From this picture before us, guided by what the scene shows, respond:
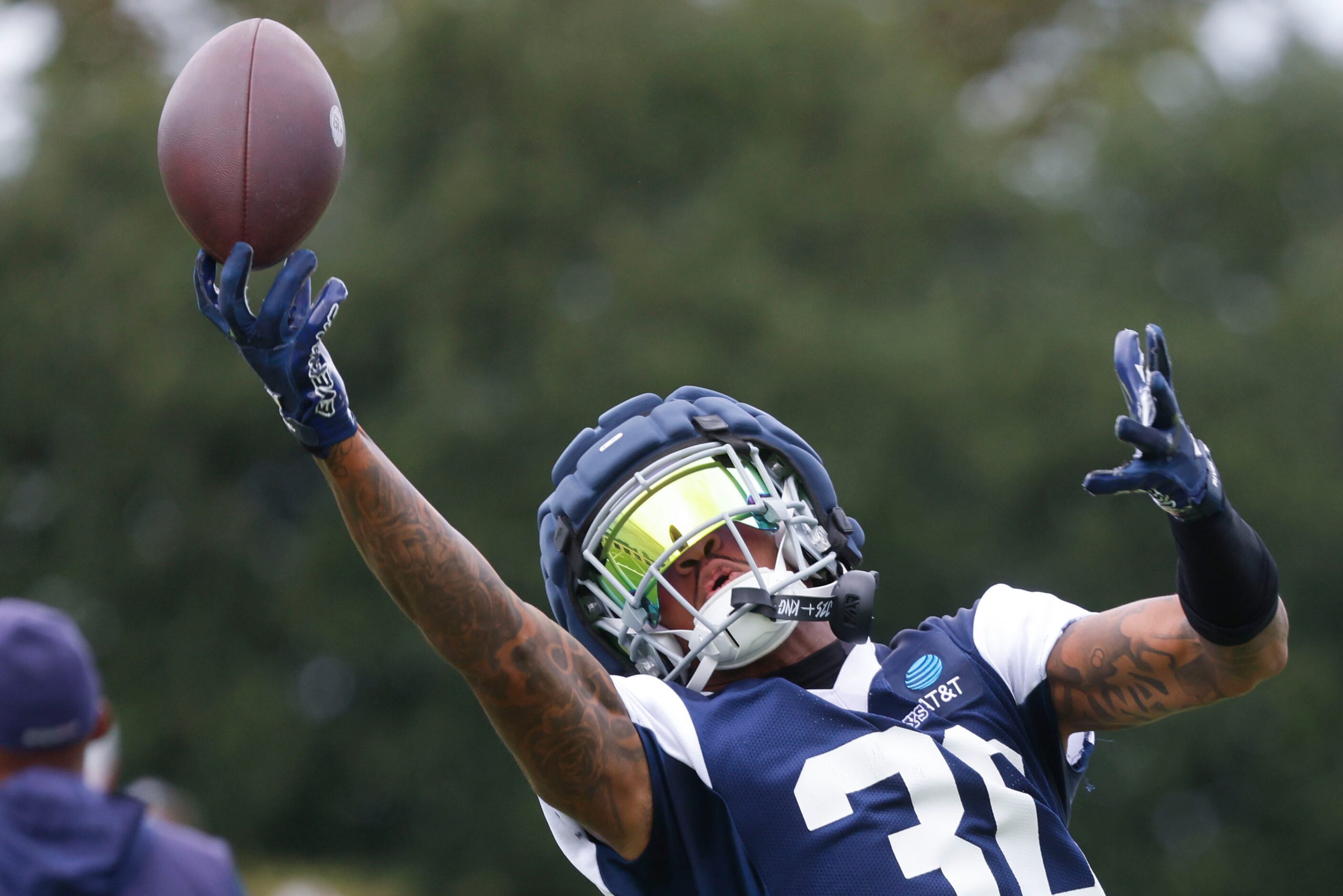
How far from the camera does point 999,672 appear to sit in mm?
2836

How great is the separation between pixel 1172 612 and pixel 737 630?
74cm

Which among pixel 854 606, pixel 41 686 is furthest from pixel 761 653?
pixel 41 686

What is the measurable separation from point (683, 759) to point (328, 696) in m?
10.2

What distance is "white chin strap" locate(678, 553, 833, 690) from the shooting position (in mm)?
2812

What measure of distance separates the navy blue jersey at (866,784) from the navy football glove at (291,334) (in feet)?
2.40

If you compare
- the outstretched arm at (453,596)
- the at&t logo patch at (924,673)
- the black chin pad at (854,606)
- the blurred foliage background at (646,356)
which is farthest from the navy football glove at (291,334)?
the blurred foliage background at (646,356)

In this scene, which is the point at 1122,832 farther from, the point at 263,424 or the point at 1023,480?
the point at 263,424

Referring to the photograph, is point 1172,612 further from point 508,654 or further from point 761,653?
point 508,654

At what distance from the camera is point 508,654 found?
2502 millimetres

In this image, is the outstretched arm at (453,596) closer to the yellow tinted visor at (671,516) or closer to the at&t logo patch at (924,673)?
the yellow tinted visor at (671,516)

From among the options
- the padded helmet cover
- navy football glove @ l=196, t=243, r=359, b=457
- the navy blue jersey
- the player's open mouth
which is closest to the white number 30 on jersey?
the navy blue jersey

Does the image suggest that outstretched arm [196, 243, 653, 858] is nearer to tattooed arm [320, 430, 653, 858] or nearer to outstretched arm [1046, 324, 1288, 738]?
tattooed arm [320, 430, 653, 858]

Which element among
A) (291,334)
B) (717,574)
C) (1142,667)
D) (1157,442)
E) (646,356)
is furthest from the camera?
(646,356)

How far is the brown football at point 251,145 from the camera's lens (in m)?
2.52
